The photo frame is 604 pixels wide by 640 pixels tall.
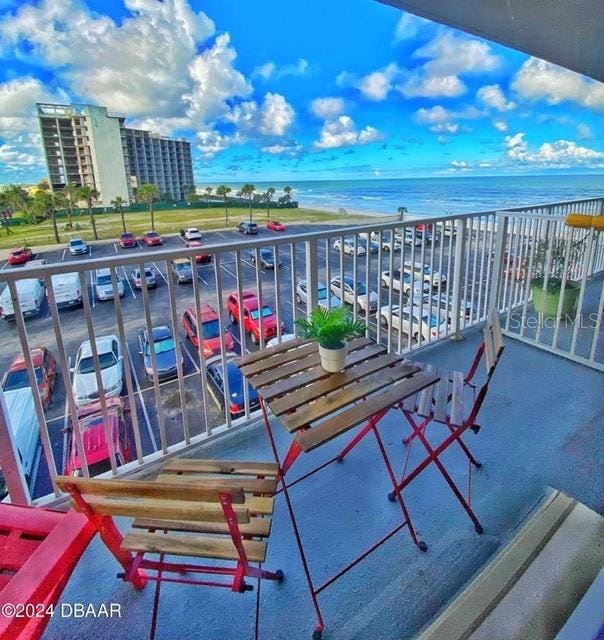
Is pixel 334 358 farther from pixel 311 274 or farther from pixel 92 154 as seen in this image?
pixel 92 154

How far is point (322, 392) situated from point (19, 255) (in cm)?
1556

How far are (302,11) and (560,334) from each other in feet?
133

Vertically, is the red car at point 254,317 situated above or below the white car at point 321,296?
below

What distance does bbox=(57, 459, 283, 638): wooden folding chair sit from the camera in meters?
0.80

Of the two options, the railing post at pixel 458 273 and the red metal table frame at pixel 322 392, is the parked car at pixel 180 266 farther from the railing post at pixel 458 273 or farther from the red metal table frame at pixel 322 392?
the railing post at pixel 458 273

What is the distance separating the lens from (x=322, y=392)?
1288mm

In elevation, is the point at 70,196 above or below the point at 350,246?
above

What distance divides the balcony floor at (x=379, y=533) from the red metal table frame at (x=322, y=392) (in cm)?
6

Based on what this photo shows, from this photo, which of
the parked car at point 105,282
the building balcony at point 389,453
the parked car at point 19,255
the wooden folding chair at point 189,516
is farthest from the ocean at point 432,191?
the wooden folding chair at point 189,516

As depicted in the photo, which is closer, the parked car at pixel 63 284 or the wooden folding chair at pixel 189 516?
the wooden folding chair at pixel 189 516

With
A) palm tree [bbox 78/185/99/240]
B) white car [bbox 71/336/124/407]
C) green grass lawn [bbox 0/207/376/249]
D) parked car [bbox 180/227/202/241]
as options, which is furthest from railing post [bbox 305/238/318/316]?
palm tree [bbox 78/185/99/240]

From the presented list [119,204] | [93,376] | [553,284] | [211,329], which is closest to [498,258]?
[553,284]

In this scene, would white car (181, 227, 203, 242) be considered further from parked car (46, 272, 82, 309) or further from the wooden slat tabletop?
the wooden slat tabletop

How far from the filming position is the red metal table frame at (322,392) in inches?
45.9
